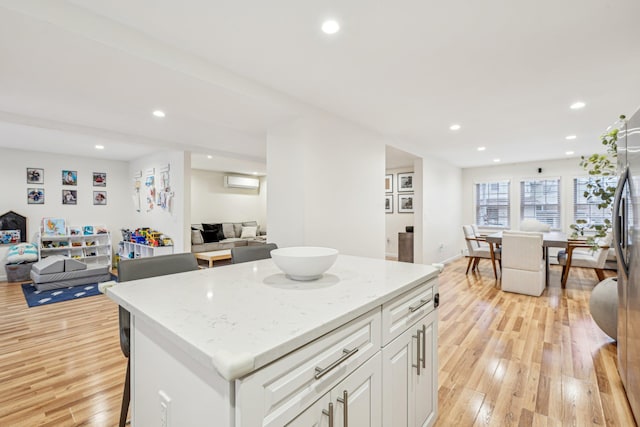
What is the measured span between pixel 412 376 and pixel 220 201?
7.50 meters

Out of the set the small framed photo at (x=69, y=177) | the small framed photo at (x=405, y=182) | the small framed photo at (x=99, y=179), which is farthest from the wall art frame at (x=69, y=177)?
the small framed photo at (x=405, y=182)

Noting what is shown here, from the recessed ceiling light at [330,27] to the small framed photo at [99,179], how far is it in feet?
21.9

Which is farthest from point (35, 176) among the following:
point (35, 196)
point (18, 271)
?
point (18, 271)

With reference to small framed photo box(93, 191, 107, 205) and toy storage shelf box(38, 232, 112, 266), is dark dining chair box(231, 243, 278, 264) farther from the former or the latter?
small framed photo box(93, 191, 107, 205)

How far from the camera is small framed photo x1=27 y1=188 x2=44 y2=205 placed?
18.4ft

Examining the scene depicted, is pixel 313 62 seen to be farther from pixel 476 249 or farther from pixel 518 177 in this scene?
pixel 518 177

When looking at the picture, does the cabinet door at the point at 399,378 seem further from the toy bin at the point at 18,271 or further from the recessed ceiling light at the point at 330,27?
the toy bin at the point at 18,271

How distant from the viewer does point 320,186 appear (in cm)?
317

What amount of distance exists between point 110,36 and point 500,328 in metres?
3.98

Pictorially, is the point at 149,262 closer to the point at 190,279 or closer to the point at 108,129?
the point at 190,279

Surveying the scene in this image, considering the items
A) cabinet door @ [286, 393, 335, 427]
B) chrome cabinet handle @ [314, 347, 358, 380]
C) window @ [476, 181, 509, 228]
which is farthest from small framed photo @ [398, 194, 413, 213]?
cabinet door @ [286, 393, 335, 427]

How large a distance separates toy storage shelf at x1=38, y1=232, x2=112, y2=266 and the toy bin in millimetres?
389

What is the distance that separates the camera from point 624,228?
5.96 feet

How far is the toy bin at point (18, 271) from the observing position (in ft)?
16.3
